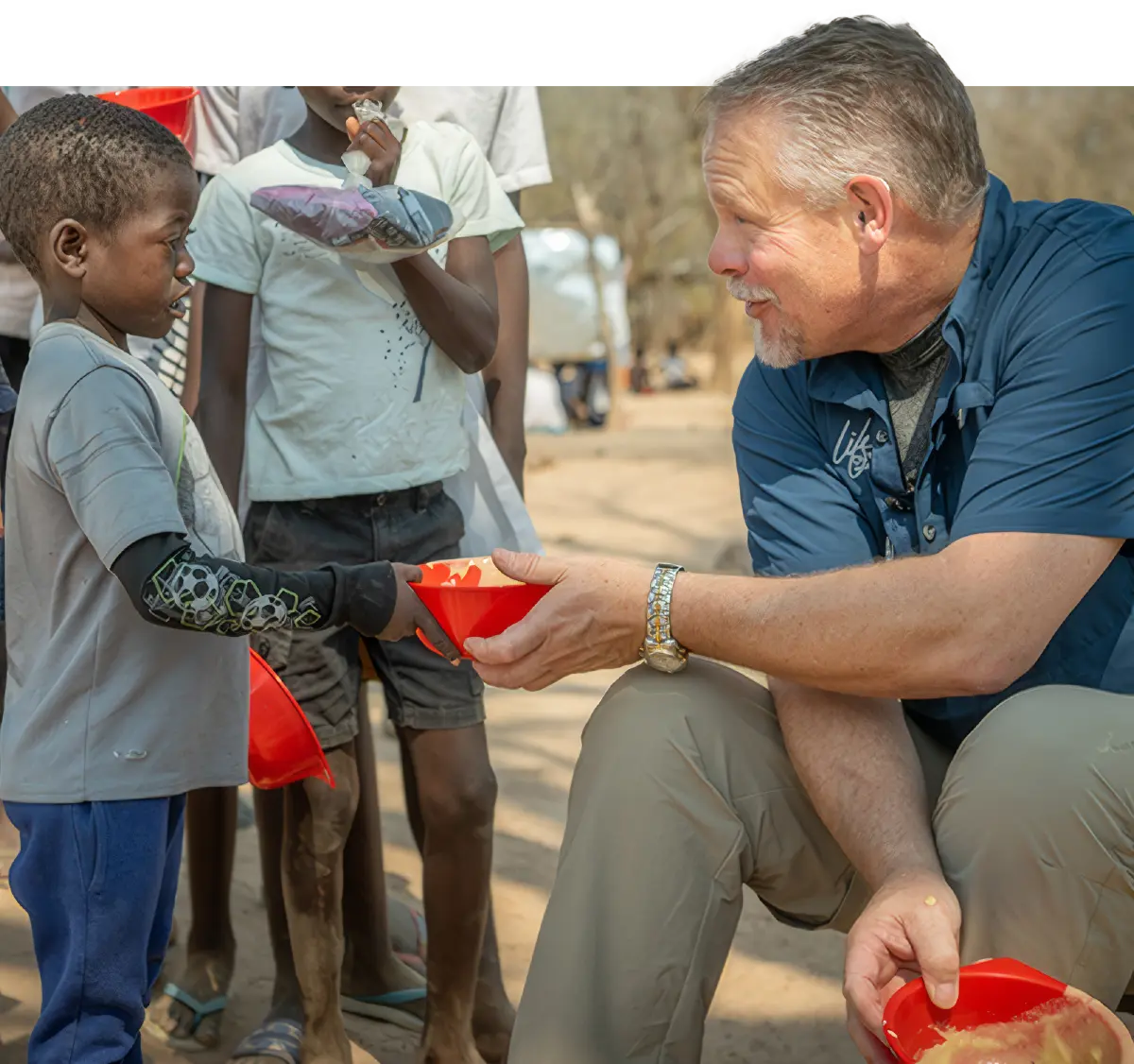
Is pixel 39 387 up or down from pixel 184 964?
up

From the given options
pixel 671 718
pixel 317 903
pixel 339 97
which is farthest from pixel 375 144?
pixel 317 903

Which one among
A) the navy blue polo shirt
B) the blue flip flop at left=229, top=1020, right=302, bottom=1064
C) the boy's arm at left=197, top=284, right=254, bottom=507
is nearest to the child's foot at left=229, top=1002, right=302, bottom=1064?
the blue flip flop at left=229, top=1020, right=302, bottom=1064

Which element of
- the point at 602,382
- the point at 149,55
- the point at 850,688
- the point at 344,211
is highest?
the point at 149,55

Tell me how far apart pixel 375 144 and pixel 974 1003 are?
68.6 inches

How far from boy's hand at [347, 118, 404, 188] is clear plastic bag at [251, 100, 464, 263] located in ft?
0.27

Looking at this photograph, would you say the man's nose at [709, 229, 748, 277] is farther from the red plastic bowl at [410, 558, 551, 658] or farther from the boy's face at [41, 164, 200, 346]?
the boy's face at [41, 164, 200, 346]

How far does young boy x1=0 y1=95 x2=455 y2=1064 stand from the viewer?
2.05 m

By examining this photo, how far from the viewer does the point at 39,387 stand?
211 centimetres

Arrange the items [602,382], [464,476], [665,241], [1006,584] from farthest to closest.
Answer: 1. [665,241]
2. [602,382]
3. [464,476]
4. [1006,584]

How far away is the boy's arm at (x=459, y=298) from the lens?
8.71ft

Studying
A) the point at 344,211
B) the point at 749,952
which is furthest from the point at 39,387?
the point at 749,952

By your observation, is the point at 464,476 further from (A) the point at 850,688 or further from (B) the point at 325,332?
(A) the point at 850,688

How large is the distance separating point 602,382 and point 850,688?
19204 millimetres

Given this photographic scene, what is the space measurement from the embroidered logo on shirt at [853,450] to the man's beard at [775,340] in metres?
0.15
